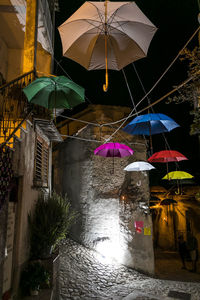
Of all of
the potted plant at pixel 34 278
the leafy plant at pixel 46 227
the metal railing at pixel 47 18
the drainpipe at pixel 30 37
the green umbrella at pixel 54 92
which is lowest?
the potted plant at pixel 34 278

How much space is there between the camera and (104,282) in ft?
28.0

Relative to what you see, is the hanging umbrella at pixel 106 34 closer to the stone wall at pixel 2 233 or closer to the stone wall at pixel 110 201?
the stone wall at pixel 2 233

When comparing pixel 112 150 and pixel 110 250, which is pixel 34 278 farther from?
pixel 110 250

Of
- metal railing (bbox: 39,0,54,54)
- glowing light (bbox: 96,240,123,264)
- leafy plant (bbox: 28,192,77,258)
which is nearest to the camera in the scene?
leafy plant (bbox: 28,192,77,258)

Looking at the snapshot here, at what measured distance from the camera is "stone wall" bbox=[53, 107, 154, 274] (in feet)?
34.5

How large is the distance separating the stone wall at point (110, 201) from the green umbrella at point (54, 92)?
487cm

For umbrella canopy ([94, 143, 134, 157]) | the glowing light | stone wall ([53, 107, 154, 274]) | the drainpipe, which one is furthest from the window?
the glowing light

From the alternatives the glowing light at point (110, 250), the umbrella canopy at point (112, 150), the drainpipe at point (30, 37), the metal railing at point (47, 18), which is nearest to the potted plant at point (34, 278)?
→ the umbrella canopy at point (112, 150)

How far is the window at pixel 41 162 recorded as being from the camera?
7514 millimetres

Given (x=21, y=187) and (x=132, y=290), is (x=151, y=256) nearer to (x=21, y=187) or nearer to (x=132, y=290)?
(x=132, y=290)

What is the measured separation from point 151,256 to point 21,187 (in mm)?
7717

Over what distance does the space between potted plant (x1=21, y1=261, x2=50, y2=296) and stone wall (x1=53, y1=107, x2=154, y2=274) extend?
200 inches

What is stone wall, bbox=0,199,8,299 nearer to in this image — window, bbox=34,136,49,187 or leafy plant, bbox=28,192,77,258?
leafy plant, bbox=28,192,77,258

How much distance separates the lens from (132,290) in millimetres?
8164
